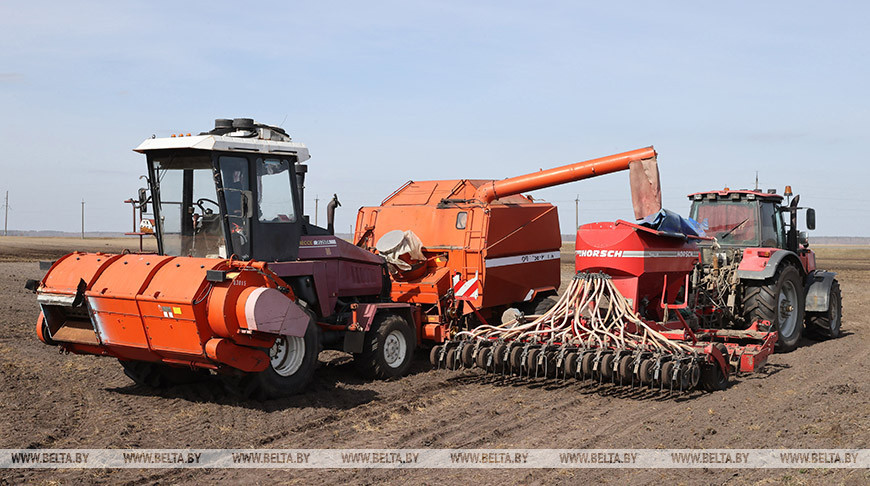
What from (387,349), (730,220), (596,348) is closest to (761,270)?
(730,220)

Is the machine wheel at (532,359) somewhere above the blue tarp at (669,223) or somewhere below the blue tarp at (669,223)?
below

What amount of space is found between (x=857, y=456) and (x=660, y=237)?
15.9 feet

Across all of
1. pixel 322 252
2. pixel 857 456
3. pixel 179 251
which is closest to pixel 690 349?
pixel 857 456

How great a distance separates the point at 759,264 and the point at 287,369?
7657 mm

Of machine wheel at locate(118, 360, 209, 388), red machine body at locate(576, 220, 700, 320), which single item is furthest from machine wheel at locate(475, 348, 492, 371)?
machine wheel at locate(118, 360, 209, 388)

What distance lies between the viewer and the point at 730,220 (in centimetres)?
1348

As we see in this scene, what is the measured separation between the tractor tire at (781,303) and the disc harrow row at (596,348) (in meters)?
1.85

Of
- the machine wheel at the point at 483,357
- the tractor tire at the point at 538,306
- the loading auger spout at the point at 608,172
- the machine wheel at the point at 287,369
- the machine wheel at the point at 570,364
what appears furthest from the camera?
the tractor tire at the point at 538,306

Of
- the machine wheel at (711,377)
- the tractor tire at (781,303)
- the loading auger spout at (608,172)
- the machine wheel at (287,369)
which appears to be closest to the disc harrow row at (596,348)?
the machine wheel at (711,377)

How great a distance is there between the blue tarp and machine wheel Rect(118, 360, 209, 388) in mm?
6006

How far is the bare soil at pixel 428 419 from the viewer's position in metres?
5.86

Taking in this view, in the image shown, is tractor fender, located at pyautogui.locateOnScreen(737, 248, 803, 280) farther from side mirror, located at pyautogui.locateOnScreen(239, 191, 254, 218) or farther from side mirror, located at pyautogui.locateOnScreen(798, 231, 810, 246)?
side mirror, located at pyautogui.locateOnScreen(239, 191, 254, 218)

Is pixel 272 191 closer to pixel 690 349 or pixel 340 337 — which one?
pixel 340 337

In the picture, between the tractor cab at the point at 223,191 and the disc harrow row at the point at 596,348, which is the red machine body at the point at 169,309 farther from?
the disc harrow row at the point at 596,348
